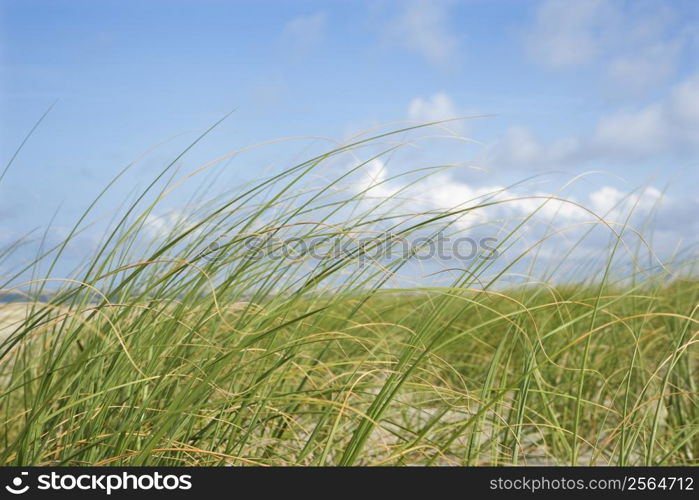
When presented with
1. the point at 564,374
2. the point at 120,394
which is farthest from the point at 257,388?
the point at 564,374

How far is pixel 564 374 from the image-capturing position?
3061mm

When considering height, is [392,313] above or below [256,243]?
above

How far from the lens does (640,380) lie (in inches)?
124

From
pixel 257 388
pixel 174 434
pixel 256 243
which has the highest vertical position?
pixel 256 243
